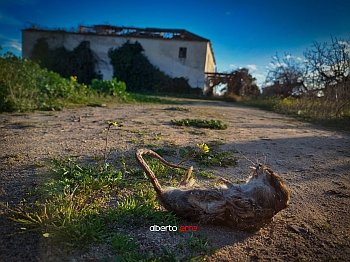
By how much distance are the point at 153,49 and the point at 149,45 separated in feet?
1.66

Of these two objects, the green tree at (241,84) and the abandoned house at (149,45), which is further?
the abandoned house at (149,45)

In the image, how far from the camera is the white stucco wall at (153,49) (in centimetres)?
2314

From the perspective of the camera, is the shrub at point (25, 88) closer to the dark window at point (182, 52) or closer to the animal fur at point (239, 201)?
the animal fur at point (239, 201)

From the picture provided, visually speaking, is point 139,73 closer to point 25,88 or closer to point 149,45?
point 149,45

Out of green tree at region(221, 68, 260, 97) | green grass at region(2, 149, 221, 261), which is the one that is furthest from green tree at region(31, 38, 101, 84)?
green grass at region(2, 149, 221, 261)

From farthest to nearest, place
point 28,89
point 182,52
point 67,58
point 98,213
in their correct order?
point 182,52 → point 67,58 → point 28,89 → point 98,213

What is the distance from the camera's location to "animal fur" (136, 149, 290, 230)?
4.56ft

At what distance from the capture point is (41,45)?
75.8 ft

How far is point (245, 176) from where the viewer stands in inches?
93.0

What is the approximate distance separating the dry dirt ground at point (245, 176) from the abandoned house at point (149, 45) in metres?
19.8

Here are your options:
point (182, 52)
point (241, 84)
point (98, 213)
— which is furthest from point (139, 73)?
point (98, 213)

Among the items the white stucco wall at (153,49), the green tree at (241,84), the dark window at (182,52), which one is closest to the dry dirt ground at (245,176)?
the green tree at (241,84)

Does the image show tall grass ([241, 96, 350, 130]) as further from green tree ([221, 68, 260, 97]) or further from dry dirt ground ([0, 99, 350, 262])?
green tree ([221, 68, 260, 97])

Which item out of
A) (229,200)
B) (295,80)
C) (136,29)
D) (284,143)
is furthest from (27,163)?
(136,29)
